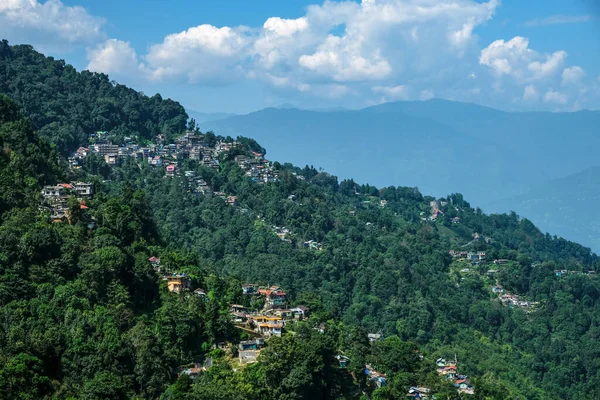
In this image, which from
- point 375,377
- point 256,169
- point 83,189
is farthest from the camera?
point 256,169

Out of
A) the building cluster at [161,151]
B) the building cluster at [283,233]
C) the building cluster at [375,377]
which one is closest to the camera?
the building cluster at [375,377]

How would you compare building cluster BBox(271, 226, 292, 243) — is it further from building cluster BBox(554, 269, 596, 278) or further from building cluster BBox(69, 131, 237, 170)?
building cluster BBox(554, 269, 596, 278)

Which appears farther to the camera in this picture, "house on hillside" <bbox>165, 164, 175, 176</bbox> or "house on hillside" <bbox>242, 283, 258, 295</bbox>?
"house on hillside" <bbox>165, 164, 175, 176</bbox>

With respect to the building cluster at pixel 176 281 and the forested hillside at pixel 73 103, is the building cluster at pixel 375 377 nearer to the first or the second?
the building cluster at pixel 176 281

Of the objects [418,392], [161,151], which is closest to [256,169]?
[161,151]

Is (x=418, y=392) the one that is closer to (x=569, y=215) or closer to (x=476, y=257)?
(x=476, y=257)

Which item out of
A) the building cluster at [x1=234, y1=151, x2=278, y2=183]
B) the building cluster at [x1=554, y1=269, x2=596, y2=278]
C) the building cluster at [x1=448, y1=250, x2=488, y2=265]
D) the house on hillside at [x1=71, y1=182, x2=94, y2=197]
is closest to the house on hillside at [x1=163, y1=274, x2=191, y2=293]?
the house on hillside at [x1=71, y1=182, x2=94, y2=197]

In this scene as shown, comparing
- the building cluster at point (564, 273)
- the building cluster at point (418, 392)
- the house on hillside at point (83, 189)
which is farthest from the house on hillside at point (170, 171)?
the building cluster at point (418, 392)
